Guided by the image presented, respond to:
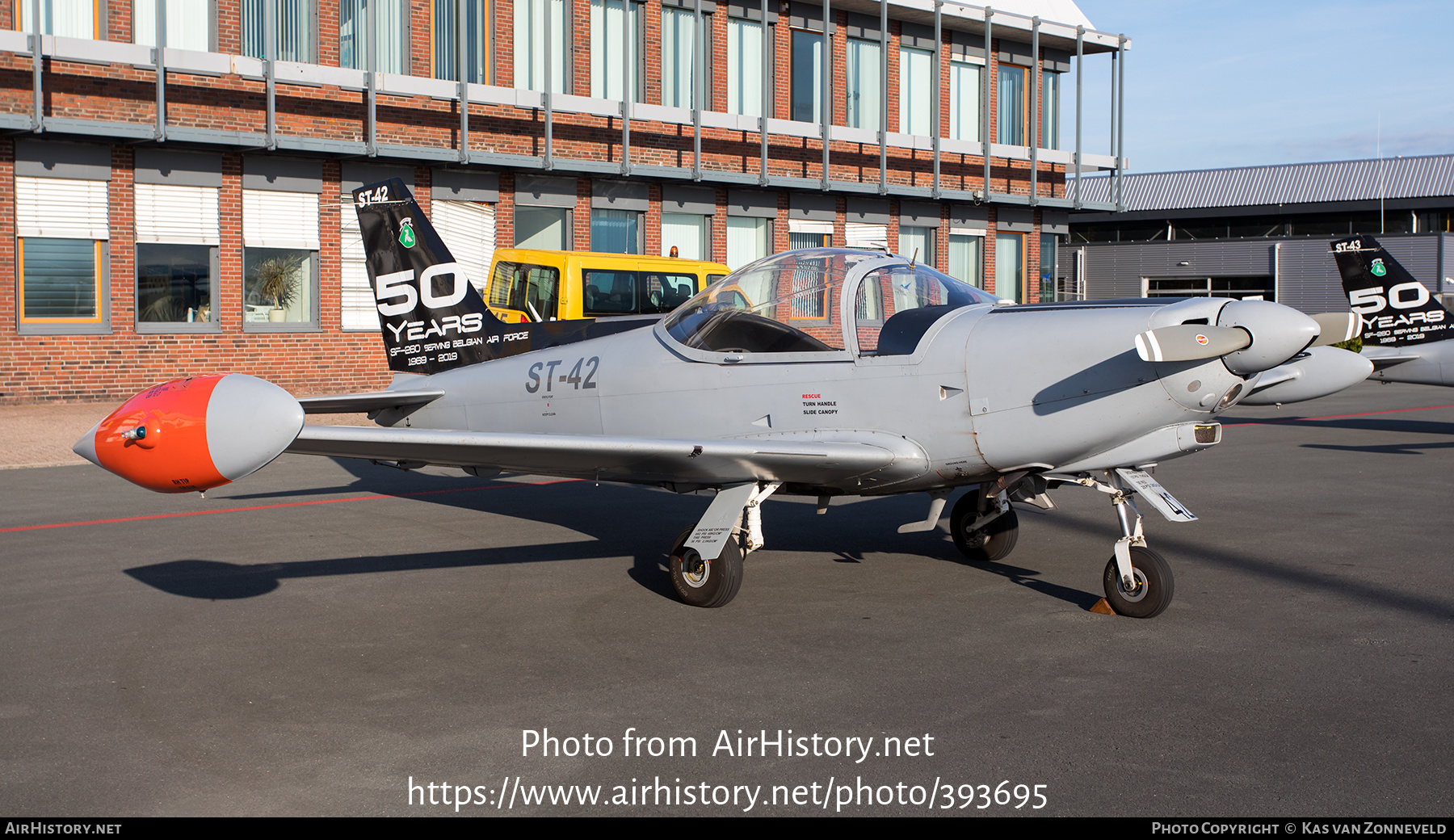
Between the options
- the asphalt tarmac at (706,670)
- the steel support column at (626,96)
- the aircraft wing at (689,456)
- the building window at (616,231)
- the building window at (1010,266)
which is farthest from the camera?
the building window at (1010,266)

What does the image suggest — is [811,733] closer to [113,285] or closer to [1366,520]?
[1366,520]

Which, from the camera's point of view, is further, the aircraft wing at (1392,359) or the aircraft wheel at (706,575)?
the aircraft wing at (1392,359)

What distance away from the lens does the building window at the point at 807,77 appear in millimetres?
26500

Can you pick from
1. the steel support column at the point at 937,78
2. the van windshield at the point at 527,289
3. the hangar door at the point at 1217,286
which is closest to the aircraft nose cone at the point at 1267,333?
the van windshield at the point at 527,289

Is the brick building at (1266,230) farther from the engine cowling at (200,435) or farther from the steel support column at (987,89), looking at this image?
the engine cowling at (200,435)

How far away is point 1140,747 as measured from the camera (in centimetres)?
422

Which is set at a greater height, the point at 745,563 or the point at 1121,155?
the point at 1121,155

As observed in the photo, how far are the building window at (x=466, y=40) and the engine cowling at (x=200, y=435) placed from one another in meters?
18.8

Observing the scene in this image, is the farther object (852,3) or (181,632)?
(852,3)

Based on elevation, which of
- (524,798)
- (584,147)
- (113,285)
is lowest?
(524,798)

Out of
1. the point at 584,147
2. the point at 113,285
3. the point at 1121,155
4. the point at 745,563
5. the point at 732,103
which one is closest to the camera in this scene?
the point at 745,563

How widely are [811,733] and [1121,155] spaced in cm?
2845

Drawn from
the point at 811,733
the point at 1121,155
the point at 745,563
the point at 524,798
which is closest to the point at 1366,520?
the point at 745,563

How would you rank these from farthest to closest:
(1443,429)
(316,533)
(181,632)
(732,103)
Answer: (732,103), (1443,429), (316,533), (181,632)
